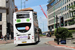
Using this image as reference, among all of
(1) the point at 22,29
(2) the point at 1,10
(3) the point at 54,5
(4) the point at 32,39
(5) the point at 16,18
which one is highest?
(3) the point at 54,5

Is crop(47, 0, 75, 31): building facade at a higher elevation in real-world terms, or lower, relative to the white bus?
Result: higher

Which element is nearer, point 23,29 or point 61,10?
point 23,29

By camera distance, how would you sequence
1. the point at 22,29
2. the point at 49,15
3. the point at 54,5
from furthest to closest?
the point at 49,15 < the point at 54,5 < the point at 22,29

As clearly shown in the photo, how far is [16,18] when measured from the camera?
18.4 m

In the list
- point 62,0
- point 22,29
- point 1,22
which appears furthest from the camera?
point 62,0

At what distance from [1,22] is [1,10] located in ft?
12.5

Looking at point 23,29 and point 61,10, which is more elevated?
point 61,10

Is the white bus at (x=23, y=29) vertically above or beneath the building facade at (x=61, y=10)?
beneath

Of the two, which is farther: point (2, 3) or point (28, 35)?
point (2, 3)

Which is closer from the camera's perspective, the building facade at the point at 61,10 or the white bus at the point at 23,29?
the white bus at the point at 23,29

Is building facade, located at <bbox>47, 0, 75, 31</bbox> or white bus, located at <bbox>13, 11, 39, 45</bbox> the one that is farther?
building facade, located at <bbox>47, 0, 75, 31</bbox>

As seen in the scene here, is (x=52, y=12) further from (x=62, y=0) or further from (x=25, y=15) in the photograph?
(x=25, y=15)

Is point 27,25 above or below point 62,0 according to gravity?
below

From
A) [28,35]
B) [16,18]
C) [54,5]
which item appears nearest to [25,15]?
[16,18]
